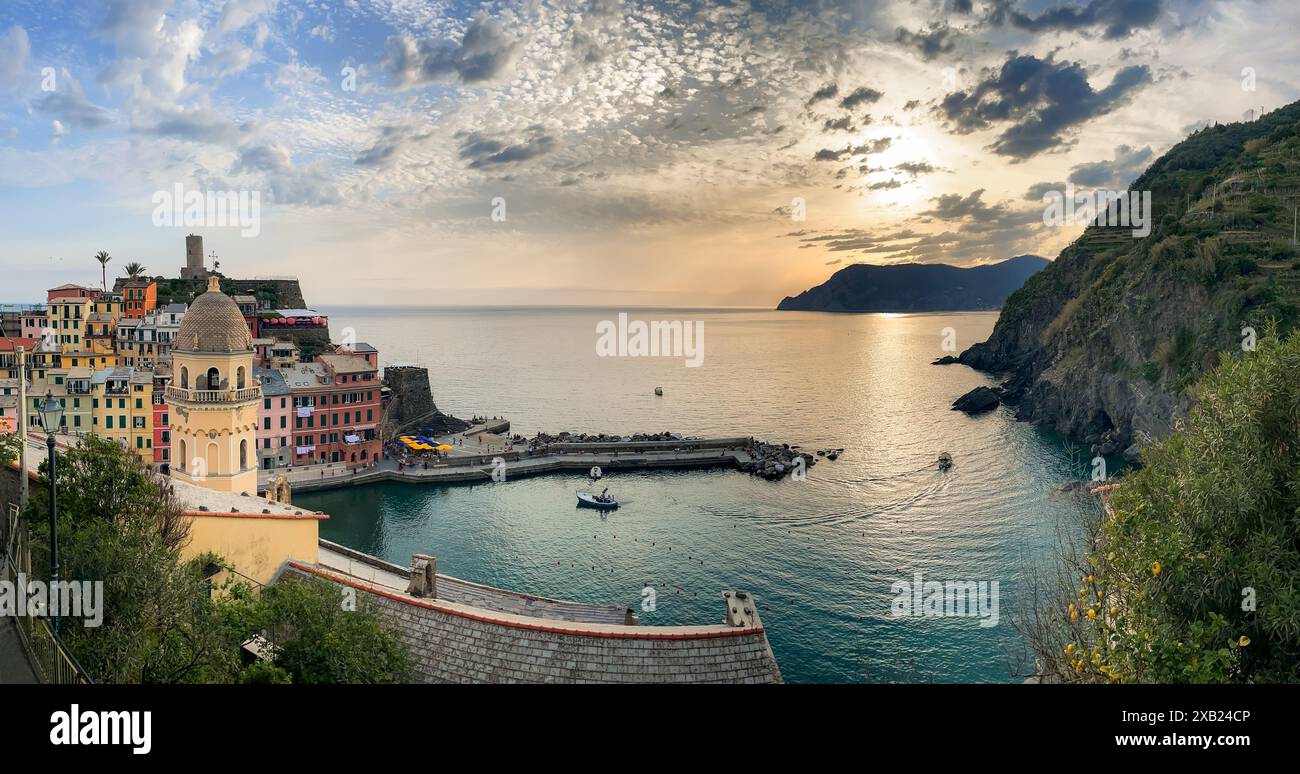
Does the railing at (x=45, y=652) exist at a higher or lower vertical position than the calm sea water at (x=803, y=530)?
higher

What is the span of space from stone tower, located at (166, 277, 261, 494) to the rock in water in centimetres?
8506

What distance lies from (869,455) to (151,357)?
63.5 meters

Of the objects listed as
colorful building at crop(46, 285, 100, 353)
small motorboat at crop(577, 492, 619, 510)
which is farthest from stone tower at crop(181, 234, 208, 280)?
small motorboat at crop(577, 492, 619, 510)

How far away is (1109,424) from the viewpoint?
7438 cm

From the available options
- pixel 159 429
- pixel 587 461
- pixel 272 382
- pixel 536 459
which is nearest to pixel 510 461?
pixel 536 459

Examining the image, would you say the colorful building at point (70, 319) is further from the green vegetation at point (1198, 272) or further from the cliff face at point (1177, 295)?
the green vegetation at point (1198, 272)

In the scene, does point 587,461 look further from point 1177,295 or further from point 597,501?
point 1177,295

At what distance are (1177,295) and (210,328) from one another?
7560 cm

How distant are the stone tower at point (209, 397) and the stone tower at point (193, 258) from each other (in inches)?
3341

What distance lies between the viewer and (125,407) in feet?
169

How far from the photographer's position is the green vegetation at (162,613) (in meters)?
11.8

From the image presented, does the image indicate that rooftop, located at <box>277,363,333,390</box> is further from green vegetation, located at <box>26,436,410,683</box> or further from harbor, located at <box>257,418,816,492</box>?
green vegetation, located at <box>26,436,410,683</box>

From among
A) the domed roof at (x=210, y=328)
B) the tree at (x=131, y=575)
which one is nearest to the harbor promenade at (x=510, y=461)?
the domed roof at (x=210, y=328)
